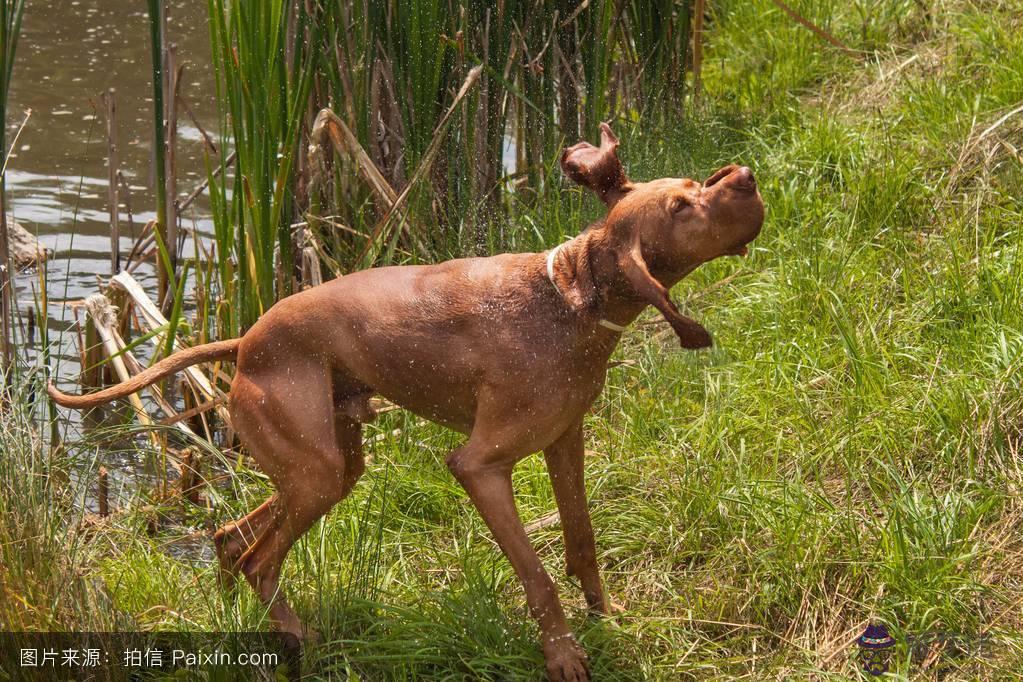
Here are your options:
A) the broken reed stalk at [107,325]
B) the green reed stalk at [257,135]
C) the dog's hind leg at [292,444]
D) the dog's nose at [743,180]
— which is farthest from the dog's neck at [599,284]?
the broken reed stalk at [107,325]

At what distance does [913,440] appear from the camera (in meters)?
3.90

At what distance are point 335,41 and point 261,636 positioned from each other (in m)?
2.55

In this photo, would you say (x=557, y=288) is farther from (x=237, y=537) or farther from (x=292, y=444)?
(x=237, y=537)

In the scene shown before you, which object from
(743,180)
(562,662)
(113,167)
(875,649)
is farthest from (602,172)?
(113,167)

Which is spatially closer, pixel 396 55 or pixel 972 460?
pixel 972 460

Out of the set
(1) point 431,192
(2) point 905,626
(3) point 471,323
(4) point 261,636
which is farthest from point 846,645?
(1) point 431,192

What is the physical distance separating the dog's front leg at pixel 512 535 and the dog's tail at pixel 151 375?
0.75 meters

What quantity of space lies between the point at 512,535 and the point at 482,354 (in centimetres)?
44

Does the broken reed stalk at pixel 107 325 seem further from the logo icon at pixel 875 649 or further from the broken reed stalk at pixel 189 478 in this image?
the logo icon at pixel 875 649

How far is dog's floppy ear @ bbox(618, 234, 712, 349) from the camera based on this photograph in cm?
280

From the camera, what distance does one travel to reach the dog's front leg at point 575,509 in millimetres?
3381

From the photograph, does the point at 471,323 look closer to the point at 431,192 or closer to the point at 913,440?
the point at 913,440

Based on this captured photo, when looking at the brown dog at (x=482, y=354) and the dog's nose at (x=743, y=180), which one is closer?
A: the dog's nose at (x=743, y=180)

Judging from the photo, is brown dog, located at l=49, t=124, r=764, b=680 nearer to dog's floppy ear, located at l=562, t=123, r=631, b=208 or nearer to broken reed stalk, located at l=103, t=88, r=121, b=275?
dog's floppy ear, located at l=562, t=123, r=631, b=208
